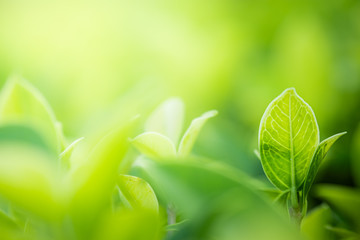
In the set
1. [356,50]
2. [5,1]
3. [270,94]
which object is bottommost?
[270,94]

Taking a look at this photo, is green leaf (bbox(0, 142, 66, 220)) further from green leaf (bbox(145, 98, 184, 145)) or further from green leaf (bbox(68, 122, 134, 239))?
green leaf (bbox(145, 98, 184, 145))

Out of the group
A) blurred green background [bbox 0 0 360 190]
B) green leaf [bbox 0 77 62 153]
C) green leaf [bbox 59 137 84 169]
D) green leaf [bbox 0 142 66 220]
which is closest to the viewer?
green leaf [bbox 0 142 66 220]

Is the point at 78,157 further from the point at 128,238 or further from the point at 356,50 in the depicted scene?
the point at 356,50

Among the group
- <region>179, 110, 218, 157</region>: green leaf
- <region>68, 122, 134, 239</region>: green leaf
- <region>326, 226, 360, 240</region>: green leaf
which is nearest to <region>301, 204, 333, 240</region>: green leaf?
<region>326, 226, 360, 240</region>: green leaf

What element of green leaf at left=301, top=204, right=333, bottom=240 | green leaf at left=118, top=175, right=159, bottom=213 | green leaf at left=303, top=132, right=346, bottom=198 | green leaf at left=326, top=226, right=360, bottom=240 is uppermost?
green leaf at left=303, top=132, right=346, bottom=198

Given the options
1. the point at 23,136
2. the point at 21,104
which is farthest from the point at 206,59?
the point at 23,136

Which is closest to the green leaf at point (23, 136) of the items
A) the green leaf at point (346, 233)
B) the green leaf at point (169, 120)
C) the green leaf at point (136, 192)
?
the green leaf at point (136, 192)

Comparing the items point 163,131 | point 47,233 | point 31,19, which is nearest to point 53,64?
point 31,19
